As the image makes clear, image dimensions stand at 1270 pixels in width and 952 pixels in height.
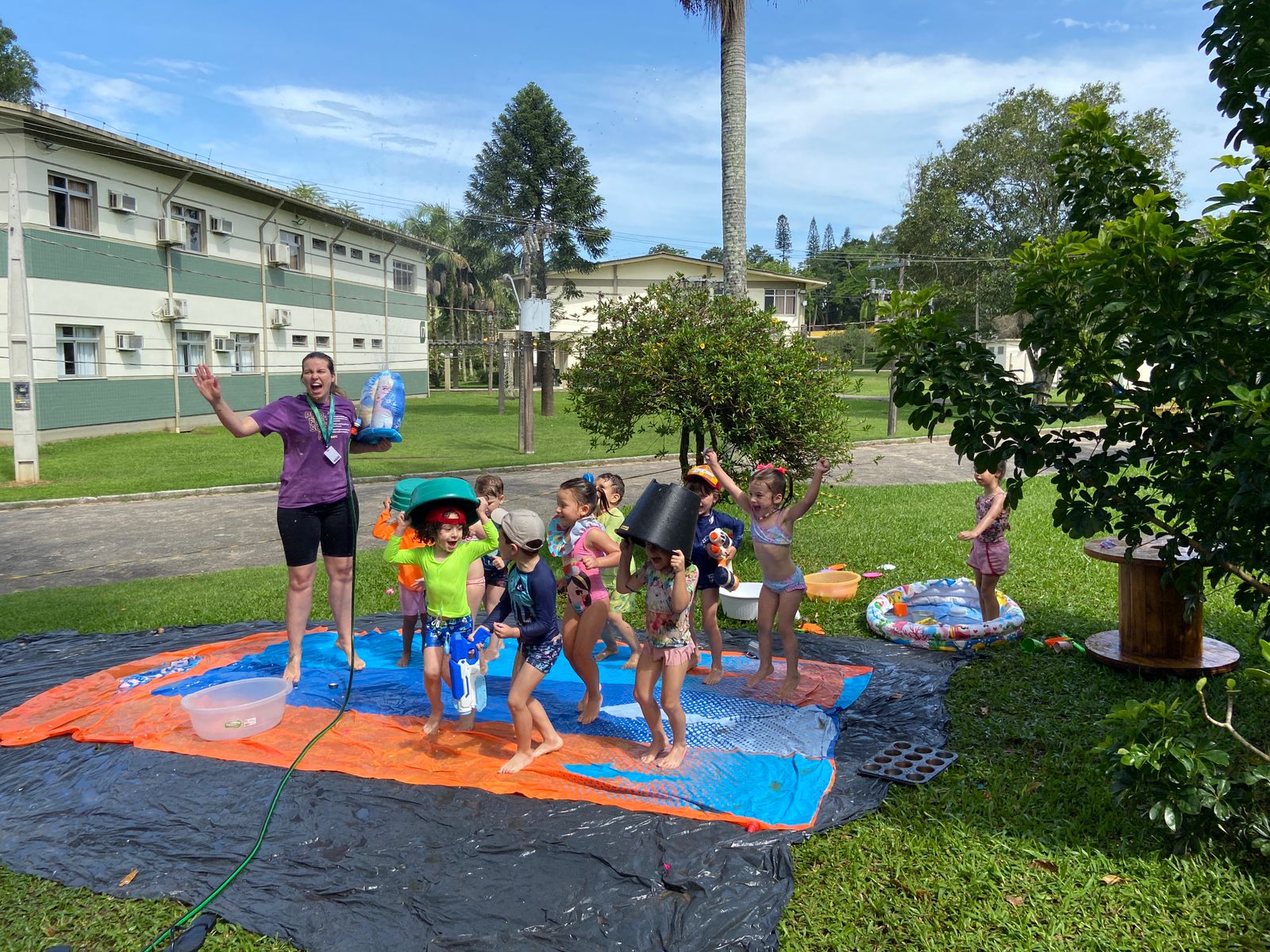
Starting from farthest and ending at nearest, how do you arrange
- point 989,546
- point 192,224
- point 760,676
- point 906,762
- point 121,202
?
point 192,224 → point 121,202 → point 989,546 → point 760,676 → point 906,762

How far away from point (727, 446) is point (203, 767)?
5.29 m

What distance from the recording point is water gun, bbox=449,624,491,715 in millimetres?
4547

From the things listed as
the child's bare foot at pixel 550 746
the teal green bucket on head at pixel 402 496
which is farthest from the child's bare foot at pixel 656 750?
the teal green bucket on head at pixel 402 496

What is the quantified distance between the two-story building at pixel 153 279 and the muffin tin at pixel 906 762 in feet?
49.6

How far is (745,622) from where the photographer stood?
279 inches

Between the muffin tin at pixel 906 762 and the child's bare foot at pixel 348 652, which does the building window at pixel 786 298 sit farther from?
the muffin tin at pixel 906 762

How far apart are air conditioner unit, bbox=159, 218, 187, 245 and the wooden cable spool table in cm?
2291

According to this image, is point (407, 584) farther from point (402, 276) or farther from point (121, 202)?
point (402, 276)

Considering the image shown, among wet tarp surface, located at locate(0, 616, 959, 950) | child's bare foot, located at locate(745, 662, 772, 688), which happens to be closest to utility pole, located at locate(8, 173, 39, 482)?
wet tarp surface, located at locate(0, 616, 959, 950)

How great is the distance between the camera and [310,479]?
5.43 meters

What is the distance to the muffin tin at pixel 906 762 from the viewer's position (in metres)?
4.16

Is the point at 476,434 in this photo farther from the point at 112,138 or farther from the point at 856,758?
the point at 856,758

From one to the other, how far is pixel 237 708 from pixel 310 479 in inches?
57.2

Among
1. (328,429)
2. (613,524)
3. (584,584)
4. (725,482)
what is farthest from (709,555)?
(328,429)
